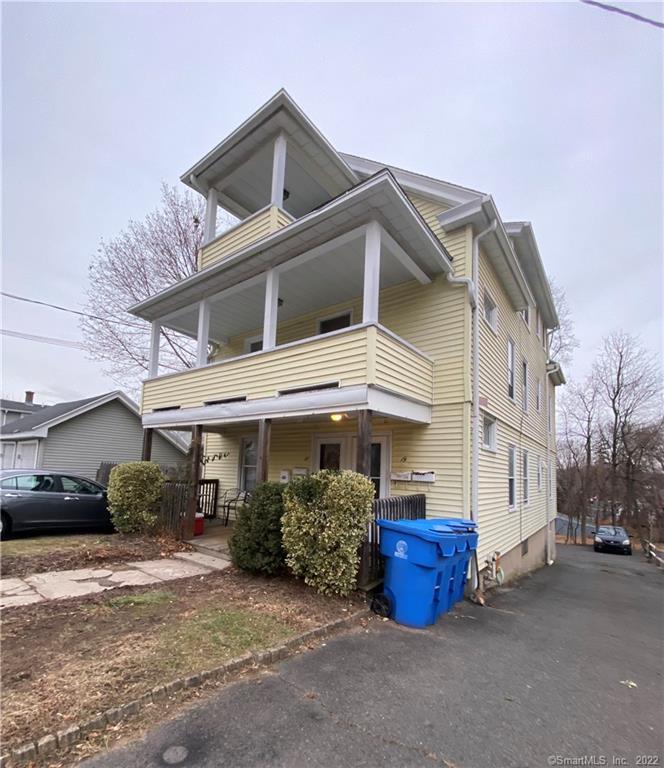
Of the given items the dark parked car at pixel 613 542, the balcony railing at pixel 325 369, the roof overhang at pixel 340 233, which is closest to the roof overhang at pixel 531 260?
the roof overhang at pixel 340 233

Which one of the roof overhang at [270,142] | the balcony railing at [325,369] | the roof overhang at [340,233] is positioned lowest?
the balcony railing at [325,369]

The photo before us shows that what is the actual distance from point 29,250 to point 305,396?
11657 mm

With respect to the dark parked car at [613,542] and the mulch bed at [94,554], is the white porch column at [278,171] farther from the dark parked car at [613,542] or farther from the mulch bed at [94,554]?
the dark parked car at [613,542]

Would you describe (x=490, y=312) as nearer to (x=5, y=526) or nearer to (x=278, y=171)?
(x=278, y=171)

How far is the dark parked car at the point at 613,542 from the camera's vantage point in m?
24.5

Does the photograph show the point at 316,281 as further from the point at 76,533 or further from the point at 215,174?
the point at 76,533

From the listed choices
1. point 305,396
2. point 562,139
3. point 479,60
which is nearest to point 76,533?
point 305,396

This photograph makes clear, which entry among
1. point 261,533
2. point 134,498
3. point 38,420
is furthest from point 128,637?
point 38,420

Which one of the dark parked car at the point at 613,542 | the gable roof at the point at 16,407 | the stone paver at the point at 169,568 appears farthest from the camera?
the dark parked car at the point at 613,542

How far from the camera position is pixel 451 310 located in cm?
802

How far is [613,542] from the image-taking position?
80.9 feet

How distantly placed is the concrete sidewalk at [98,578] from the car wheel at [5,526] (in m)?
3.44

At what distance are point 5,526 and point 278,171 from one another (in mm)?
9279

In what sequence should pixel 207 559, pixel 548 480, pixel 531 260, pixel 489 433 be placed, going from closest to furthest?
1. pixel 207 559
2. pixel 489 433
3. pixel 531 260
4. pixel 548 480
